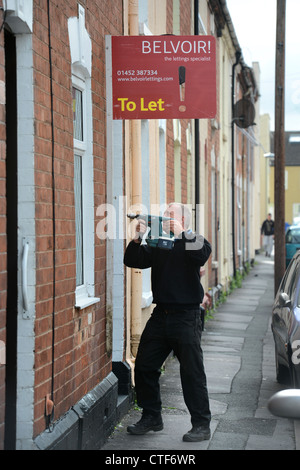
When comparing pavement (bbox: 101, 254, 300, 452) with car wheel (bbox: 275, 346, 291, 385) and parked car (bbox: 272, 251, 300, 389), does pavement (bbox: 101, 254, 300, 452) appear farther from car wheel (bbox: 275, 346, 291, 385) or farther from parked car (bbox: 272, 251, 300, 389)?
parked car (bbox: 272, 251, 300, 389)

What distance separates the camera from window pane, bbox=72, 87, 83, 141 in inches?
271

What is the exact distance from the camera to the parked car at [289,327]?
8.33m

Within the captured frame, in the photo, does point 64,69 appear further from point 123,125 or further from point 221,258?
point 221,258

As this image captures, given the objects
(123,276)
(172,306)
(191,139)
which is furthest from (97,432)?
(191,139)

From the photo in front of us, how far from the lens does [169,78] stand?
286 inches

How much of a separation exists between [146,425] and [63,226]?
215 cm

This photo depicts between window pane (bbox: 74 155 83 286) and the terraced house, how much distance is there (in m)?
0.02

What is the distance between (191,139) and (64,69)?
929 centimetres

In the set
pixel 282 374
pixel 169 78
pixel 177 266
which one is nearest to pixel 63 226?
pixel 177 266

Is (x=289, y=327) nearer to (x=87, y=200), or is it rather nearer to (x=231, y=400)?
(x=231, y=400)

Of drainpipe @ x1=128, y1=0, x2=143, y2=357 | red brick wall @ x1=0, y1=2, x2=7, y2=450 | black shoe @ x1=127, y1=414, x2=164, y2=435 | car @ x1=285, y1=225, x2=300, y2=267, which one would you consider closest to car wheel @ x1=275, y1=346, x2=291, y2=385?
drainpipe @ x1=128, y1=0, x2=143, y2=357

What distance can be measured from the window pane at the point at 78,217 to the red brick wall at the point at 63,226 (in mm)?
211

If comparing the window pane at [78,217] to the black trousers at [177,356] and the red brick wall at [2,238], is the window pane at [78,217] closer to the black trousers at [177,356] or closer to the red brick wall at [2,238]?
the black trousers at [177,356]

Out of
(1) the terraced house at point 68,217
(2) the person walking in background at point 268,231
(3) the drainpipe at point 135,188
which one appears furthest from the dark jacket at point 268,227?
(3) the drainpipe at point 135,188
